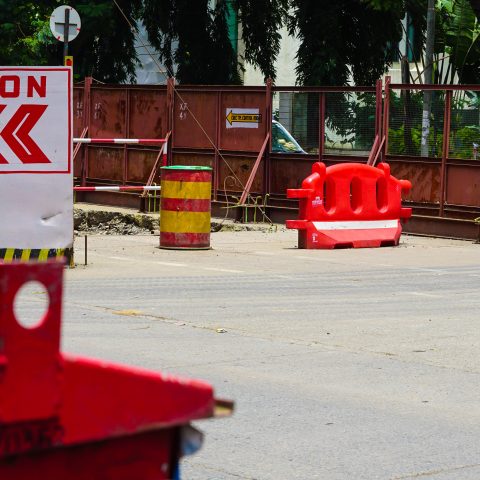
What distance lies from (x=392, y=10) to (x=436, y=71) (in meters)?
6.17

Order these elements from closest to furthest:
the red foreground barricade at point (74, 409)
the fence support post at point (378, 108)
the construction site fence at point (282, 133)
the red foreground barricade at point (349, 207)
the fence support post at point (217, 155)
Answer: the red foreground barricade at point (74, 409), the red foreground barricade at point (349, 207), the construction site fence at point (282, 133), the fence support post at point (378, 108), the fence support post at point (217, 155)

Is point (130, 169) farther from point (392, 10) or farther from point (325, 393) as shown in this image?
point (325, 393)

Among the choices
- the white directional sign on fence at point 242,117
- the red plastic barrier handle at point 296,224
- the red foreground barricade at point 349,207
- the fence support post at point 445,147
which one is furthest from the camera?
the white directional sign on fence at point 242,117

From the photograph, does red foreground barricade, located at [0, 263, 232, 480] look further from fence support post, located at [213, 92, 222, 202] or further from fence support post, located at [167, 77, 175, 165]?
fence support post, located at [167, 77, 175, 165]

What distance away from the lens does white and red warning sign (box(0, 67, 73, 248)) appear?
42.8 ft

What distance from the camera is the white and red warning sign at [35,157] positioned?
13.0 m

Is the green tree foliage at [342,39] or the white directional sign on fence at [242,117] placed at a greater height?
the green tree foliage at [342,39]

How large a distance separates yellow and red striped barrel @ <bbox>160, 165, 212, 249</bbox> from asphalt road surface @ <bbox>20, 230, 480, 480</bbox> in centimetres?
33

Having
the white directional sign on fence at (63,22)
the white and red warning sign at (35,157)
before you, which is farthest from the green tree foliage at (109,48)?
the white and red warning sign at (35,157)

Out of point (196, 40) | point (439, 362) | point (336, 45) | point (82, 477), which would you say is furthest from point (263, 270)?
point (196, 40)

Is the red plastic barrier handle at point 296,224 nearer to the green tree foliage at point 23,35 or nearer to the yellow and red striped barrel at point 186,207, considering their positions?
the yellow and red striped barrel at point 186,207

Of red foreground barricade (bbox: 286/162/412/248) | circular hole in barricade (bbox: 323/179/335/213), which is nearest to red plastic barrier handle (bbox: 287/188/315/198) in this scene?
red foreground barricade (bbox: 286/162/412/248)

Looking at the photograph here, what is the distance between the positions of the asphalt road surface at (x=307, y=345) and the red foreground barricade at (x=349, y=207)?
44 cm

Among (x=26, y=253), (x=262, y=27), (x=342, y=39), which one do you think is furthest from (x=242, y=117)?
(x=262, y=27)
